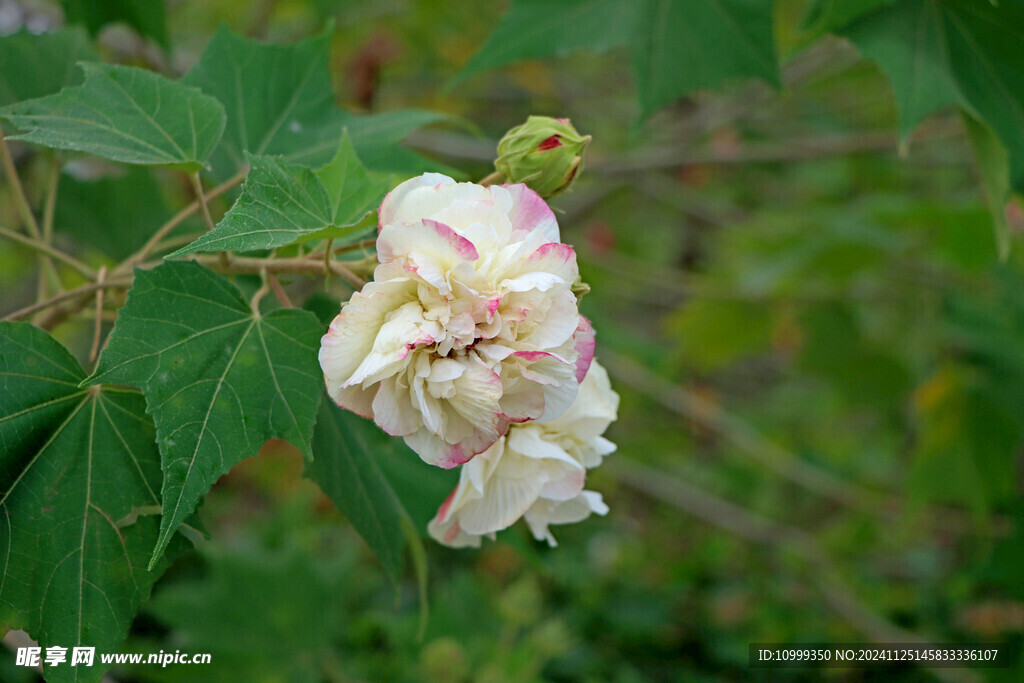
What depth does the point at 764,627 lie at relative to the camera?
5.98 ft

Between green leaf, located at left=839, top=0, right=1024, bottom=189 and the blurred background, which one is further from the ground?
green leaf, located at left=839, top=0, right=1024, bottom=189

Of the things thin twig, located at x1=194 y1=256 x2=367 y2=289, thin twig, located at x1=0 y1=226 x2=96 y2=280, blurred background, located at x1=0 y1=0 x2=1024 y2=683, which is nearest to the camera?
thin twig, located at x1=194 y1=256 x2=367 y2=289

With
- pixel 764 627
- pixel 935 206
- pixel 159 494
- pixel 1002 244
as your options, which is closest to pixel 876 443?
pixel 764 627

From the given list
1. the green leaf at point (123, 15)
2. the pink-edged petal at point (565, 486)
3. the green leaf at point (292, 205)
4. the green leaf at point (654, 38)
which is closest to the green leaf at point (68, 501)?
the green leaf at point (292, 205)

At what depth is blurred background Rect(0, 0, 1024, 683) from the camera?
4.61 feet

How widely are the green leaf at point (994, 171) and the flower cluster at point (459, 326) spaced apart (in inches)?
22.3

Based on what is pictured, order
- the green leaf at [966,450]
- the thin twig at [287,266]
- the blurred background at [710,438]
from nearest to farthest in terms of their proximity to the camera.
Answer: the thin twig at [287,266] → the blurred background at [710,438] → the green leaf at [966,450]

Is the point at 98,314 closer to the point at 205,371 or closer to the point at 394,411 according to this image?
the point at 205,371

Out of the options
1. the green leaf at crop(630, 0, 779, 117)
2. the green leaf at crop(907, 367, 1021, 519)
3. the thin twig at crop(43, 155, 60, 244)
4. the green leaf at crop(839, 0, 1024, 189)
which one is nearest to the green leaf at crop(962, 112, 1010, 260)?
the green leaf at crop(839, 0, 1024, 189)

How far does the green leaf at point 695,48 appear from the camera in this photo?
2.96 ft

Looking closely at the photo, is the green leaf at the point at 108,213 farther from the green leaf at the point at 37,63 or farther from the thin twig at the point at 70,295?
the thin twig at the point at 70,295

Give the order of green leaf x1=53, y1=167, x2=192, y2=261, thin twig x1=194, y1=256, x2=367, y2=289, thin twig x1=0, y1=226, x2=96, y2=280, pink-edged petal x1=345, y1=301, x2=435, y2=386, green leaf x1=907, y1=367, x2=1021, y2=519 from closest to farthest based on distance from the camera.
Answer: pink-edged petal x1=345, y1=301, x2=435, y2=386 < thin twig x1=194, y1=256, x2=367, y2=289 < thin twig x1=0, y1=226, x2=96, y2=280 < green leaf x1=53, y1=167, x2=192, y2=261 < green leaf x1=907, y1=367, x2=1021, y2=519

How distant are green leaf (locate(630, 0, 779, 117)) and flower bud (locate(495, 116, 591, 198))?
455mm

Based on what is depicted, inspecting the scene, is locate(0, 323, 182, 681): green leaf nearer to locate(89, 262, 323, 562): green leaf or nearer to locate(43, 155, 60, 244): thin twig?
locate(89, 262, 323, 562): green leaf
